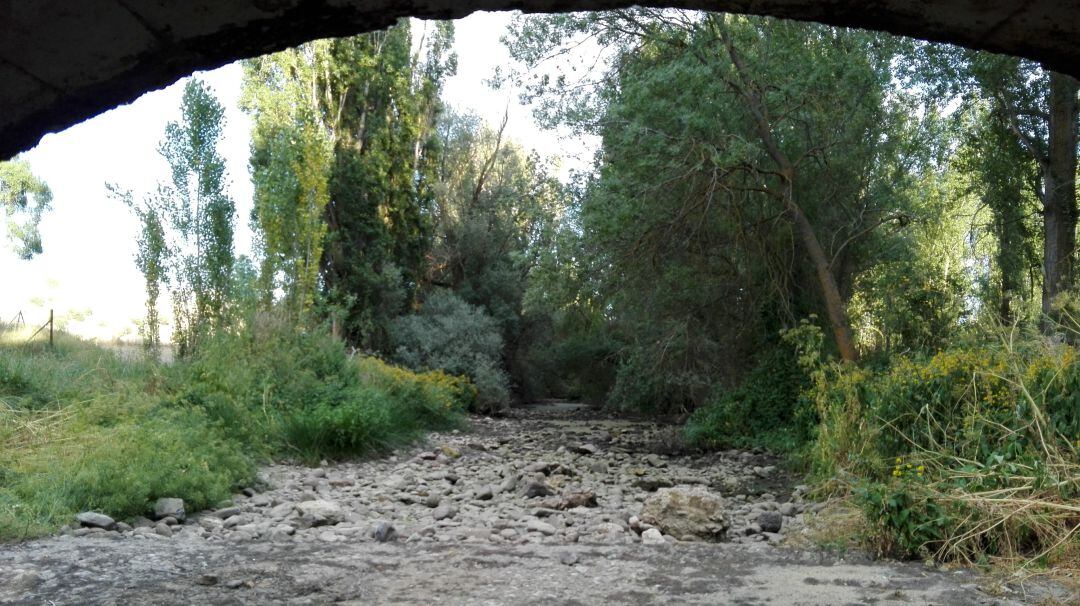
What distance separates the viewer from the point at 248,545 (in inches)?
245

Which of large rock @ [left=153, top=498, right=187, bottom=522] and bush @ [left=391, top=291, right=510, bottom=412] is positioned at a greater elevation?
bush @ [left=391, top=291, right=510, bottom=412]

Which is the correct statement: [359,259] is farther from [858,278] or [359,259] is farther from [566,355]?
[858,278]

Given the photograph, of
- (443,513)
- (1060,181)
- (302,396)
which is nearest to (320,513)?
(443,513)

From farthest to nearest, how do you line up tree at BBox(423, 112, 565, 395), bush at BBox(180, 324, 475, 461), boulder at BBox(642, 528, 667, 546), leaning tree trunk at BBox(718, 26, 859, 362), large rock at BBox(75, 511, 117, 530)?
tree at BBox(423, 112, 565, 395)
leaning tree trunk at BBox(718, 26, 859, 362)
bush at BBox(180, 324, 475, 461)
boulder at BBox(642, 528, 667, 546)
large rock at BBox(75, 511, 117, 530)

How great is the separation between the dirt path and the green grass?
39 cm

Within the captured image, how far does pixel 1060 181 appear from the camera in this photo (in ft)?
39.6

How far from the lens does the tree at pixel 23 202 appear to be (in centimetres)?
2773

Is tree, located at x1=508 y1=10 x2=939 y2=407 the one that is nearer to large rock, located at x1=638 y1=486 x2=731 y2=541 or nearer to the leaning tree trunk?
the leaning tree trunk

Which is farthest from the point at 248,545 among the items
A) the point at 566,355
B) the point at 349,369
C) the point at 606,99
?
the point at 566,355

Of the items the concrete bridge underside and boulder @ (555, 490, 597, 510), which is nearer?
the concrete bridge underside

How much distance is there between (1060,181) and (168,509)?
11809 mm

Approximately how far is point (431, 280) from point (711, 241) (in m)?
16.9

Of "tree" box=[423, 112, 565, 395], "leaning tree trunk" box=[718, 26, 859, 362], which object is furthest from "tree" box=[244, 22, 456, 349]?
"leaning tree trunk" box=[718, 26, 859, 362]

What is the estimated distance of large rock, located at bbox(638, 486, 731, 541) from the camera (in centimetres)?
683
